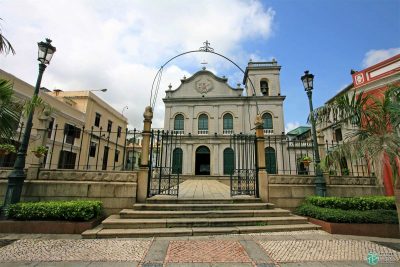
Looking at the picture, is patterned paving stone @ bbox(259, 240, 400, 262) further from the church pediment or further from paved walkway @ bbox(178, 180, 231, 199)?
the church pediment

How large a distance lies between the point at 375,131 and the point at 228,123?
18568 millimetres

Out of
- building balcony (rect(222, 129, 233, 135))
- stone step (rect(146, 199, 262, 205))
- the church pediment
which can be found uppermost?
the church pediment

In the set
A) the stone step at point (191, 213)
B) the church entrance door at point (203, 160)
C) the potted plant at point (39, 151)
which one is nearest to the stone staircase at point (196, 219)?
the stone step at point (191, 213)

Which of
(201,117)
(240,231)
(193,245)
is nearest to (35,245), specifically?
(193,245)

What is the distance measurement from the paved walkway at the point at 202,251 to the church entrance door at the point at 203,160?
689 inches

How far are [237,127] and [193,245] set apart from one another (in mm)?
19552

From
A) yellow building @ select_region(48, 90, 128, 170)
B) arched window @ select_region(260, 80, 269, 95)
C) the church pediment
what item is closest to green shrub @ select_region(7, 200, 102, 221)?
yellow building @ select_region(48, 90, 128, 170)

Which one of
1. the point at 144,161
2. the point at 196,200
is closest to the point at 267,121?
the point at 196,200

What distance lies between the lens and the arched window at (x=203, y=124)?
76.4ft

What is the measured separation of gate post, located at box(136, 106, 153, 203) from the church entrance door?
15.6 metres

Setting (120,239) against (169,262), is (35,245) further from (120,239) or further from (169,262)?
(169,262)

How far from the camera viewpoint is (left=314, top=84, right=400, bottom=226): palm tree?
15.0ft

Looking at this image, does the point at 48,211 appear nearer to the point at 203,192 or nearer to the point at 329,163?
the point at 203,192

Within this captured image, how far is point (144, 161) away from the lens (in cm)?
679
